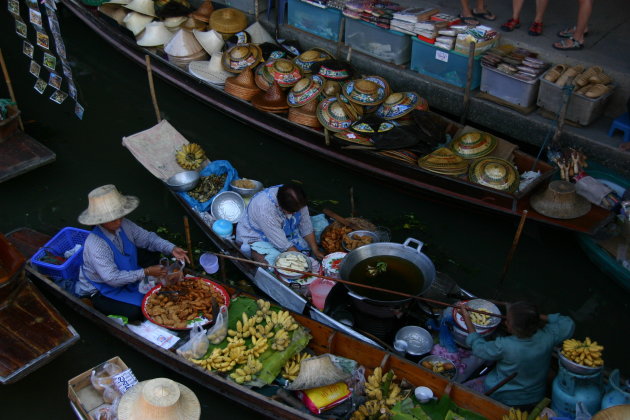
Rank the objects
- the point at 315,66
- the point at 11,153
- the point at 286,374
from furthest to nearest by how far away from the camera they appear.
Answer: the point at 315,66 < the point at 11,153 < the point at 286,374

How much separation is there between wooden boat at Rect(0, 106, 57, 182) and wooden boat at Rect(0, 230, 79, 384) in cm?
263

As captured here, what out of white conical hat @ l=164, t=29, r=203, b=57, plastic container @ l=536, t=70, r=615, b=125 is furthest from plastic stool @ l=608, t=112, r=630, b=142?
white conical hat @ l=164, t=29, r=203, b=57

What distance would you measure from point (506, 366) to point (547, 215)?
2819mm

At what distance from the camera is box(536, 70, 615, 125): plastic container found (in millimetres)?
8039

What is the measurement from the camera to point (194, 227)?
7.58 metres

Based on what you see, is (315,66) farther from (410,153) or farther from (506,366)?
(506,366)

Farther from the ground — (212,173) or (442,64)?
(442,64)

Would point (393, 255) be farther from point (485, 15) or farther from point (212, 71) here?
point (485, 15)

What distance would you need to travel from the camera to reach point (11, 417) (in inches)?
215

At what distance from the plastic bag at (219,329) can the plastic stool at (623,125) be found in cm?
600

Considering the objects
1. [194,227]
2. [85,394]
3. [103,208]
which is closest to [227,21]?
[194,227]

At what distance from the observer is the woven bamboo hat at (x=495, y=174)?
7.24 metres

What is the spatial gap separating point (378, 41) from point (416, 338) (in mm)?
6015

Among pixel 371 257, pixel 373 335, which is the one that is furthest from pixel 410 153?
pixel 373 335
